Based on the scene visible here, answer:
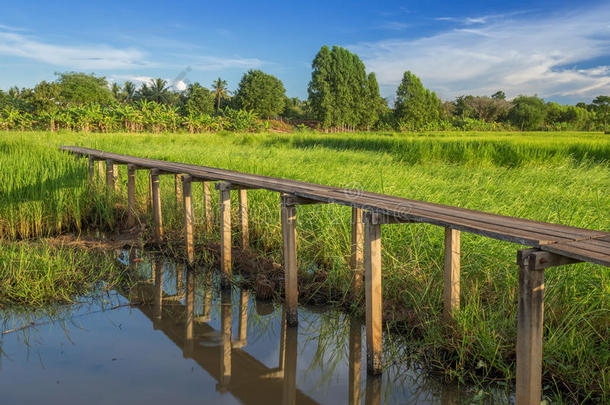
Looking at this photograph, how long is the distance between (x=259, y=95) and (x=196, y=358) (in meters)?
45.0

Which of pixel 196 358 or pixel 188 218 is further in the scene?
pixel 188 218

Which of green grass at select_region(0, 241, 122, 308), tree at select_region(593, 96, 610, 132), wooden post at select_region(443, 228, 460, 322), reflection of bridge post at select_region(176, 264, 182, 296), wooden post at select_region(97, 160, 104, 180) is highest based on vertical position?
tree at select_region(593, 96, 610, 132)

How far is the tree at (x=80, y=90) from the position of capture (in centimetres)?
4519

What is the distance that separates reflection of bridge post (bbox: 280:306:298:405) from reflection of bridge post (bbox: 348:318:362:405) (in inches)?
14.2

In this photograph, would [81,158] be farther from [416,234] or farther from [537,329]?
[537,329]

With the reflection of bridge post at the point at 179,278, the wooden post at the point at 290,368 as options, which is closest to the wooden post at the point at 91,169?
the reflection of bridge post at the point at 179,278

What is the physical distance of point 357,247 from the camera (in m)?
3.88

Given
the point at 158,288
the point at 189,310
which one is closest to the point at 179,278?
the point at 158,288

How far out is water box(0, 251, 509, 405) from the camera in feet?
9.34

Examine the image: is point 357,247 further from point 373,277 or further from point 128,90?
point 128,90

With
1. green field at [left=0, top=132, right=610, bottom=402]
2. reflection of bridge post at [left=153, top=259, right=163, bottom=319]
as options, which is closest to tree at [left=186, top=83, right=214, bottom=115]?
green field at [left=0, top=132, right=610, bottom=402]

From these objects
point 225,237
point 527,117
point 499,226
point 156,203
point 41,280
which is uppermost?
point 527,117

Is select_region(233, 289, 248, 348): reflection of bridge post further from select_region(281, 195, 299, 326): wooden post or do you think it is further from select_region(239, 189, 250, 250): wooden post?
select_region(239, 189, 250, 250): wooden post

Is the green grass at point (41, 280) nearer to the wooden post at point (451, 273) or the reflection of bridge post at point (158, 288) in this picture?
the reflection of bridge post at point (158, 288)
